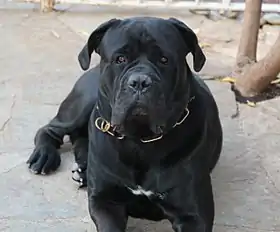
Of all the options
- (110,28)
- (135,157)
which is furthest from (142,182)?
(110,28)

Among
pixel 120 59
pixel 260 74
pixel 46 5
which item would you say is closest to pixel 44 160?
pixel 120 59

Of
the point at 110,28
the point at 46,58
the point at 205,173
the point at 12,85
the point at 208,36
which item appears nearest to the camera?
the point at 110,28

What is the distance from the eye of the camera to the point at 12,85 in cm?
414

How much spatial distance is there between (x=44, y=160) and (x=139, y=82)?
103 cm

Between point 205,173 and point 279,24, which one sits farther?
point 279,24

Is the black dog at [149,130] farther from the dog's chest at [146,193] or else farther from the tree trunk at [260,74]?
the tree trunk at [260,74]

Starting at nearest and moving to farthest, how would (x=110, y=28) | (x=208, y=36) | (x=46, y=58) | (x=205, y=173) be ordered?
(x=110, y=28) → (x=205, y=173) → (x=46, y=58) → (x=208, y=36)

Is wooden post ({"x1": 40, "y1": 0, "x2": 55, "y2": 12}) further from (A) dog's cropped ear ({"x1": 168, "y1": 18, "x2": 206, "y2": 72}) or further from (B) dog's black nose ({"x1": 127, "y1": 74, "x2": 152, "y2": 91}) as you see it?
(B) dog's black nose ({"x1": 127, "y1": 74, "x2": 152, "y2": 91})

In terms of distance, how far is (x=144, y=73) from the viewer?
241 cm

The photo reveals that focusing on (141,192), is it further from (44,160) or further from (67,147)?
(67,147)

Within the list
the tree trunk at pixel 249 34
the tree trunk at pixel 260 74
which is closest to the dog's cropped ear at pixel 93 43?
the tree trunk at pixel 260 74

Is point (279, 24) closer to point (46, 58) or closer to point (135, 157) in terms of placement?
point (46, 58)

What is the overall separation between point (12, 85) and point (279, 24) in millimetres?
2127

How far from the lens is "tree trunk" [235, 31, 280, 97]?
12.8 ft
